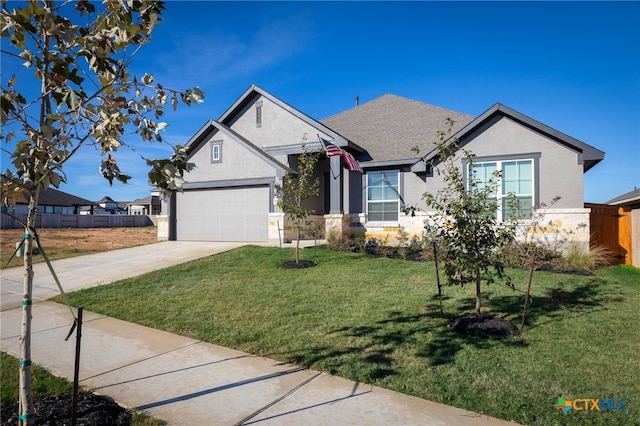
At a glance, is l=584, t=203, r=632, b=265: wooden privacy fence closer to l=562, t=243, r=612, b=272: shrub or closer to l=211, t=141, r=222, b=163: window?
l=562, t=243, r=612, b=272: shrub

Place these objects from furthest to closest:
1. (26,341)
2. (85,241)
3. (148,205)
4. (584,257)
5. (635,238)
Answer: (148,205) → (85,241) → (635,238) → (584,257) → (26,341)

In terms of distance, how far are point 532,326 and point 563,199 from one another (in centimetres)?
804

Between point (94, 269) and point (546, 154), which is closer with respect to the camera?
point (94, 269)

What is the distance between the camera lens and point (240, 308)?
23.0ft

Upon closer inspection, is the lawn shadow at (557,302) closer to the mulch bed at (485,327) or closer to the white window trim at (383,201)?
the mulch bed at (485,327)

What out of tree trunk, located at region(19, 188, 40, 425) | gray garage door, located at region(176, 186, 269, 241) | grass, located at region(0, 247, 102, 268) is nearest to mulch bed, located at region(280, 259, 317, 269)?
gray garage door, located at region(176, 186, 269, 241)

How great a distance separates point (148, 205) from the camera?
241ft

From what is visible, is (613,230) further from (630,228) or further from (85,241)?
(85,241)

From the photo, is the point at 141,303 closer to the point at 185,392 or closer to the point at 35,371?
the point at 35,371

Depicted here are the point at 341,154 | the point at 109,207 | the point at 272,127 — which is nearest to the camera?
the point at 341,154

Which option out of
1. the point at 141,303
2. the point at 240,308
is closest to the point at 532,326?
the point at 240,308

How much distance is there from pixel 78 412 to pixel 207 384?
1156mm

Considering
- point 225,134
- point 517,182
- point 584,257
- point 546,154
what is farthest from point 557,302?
point 225,134

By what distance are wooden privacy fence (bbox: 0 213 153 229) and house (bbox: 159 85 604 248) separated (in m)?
29.8
